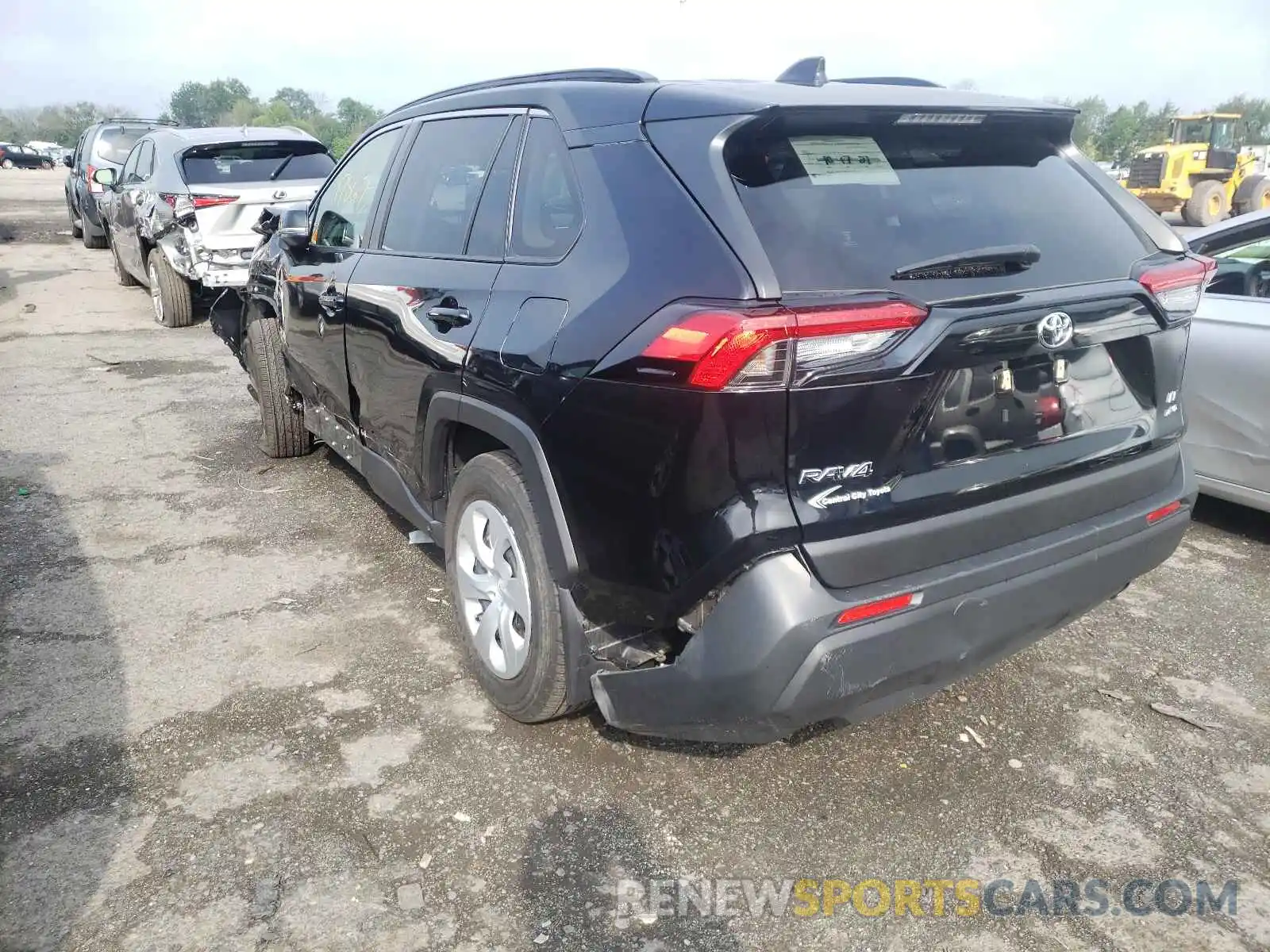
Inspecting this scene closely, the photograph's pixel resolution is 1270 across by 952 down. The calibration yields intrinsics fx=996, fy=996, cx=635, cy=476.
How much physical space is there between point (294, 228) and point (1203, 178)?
22308 mm

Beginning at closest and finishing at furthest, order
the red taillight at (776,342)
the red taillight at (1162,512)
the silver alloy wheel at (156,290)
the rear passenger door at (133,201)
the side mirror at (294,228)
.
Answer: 1. the red taillight at (776,342)
2. the red taillight at (1162,512)
3. the side mirror at (294,228)
4. the silver alloy wheel at (156,290)
5. the rear passenger door at (133,201)

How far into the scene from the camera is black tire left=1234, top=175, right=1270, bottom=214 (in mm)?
21109

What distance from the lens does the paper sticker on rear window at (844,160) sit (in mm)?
2340

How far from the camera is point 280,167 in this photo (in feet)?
30.5

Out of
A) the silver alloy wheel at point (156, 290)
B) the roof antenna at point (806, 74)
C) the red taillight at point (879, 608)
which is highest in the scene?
the roof antenna at point (806, 74)

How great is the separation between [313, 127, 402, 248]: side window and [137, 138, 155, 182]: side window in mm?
6298

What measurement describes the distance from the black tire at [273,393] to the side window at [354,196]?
0.85 metres

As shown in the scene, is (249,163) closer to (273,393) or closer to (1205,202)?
(273,393)

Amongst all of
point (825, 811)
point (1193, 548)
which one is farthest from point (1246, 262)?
point (825, 811)

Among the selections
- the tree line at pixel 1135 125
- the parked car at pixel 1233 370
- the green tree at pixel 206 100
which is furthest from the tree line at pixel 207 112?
the parked car at pixel 1233 370

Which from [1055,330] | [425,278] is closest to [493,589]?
[425,278]

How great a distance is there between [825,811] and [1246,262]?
3.41 m

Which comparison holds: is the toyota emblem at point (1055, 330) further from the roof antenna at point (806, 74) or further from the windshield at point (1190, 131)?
the windshield at point (1190, 131)

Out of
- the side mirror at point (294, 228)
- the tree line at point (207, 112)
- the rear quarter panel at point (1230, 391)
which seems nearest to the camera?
the rear quarter panel at point (1230, 391)
